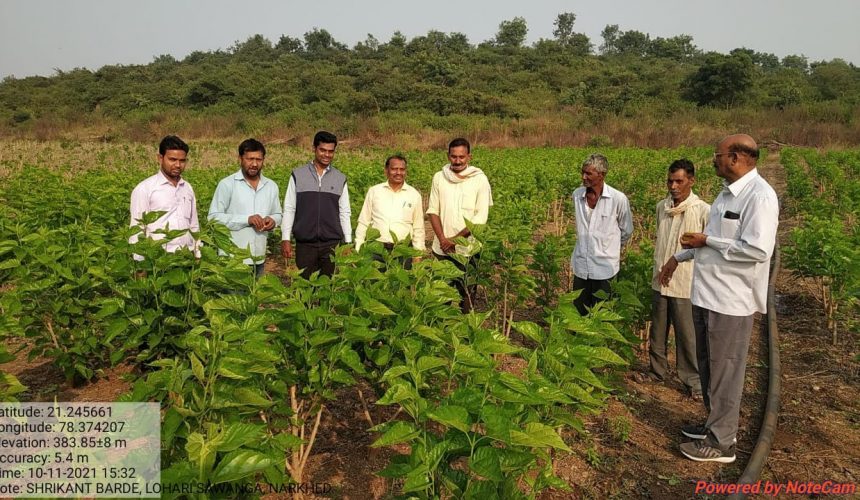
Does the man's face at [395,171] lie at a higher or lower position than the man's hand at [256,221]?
higher

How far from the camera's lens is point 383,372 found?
2842 millimetres

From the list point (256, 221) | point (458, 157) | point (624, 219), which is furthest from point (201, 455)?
point (624, 219)

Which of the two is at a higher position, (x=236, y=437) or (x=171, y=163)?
(x=171, y=163)

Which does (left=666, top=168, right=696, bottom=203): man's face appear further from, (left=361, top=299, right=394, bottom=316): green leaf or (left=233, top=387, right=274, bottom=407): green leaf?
(left=233, top=387, right=274, bottom=407): green leaf

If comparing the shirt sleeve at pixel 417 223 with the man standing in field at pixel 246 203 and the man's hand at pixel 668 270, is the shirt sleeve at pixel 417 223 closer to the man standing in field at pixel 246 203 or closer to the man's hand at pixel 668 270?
the man standing in field at pixel 246 203

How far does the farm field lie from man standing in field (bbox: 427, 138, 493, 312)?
0.31m

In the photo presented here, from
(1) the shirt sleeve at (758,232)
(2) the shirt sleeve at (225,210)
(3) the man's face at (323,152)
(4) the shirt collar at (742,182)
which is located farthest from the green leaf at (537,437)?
(3) the man's face at (323,152)

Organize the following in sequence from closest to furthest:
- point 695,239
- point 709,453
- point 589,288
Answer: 1. point 695,239
2. point 709,453
3. point 589,288

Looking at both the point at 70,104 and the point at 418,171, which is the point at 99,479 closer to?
the point at 418,171

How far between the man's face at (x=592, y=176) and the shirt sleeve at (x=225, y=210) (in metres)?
2.66

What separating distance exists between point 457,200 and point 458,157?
0.38m

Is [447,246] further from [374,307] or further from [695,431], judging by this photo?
[374,307]

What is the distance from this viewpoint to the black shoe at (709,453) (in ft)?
11.3

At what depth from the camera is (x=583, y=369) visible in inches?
90.8
